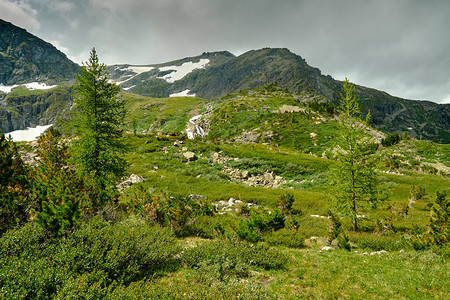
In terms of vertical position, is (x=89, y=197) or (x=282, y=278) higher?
(x=89, y=197)

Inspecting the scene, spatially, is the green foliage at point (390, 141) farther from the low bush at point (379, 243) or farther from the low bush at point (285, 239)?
the low bush at point (285, 239)

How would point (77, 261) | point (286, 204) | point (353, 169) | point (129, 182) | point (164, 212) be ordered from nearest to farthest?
point (77, 261), point (164, 212), point (353, 169), point (286, 204), point (129, 182)

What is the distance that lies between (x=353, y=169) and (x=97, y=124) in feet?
62.3

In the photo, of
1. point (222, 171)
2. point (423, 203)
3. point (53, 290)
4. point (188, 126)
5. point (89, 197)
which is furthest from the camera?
point (188, 126)

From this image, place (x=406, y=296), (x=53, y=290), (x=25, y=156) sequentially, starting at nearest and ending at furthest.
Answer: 1. (x=53, y=290)
2. (x=406, y=296)
3. (x=25, y=156)

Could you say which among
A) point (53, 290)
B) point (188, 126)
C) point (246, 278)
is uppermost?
point (188, 126)

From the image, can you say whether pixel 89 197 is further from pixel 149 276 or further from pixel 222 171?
pixel 222 171

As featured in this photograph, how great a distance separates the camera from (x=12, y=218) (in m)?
8.27

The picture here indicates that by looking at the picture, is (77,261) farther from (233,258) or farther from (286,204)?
(286,204)

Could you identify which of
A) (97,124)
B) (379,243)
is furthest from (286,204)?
(97,124)

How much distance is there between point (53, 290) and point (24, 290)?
2.33 feet

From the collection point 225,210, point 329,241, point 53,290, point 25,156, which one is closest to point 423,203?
point 329,241

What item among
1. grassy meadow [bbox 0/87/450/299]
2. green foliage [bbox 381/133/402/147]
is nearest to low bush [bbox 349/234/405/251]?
grassy meadow [bbox 0/87/450/299]

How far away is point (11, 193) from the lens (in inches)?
349
